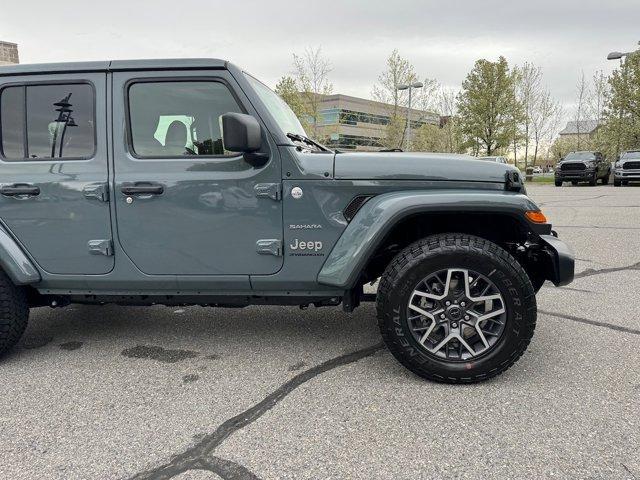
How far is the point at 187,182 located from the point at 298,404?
1.44m

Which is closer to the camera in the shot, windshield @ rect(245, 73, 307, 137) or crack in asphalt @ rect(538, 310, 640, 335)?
windshield @ rect(245, 73, 307, 137)

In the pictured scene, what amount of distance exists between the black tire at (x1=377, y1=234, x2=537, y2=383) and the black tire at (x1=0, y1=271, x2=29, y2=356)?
2.33 metres

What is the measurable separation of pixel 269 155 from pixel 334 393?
1427 mm

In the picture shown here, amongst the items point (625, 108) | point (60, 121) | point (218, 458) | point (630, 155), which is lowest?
point (218, 458)

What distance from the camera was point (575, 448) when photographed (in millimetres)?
2115

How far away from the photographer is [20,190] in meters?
2.90

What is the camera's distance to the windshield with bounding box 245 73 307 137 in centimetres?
300

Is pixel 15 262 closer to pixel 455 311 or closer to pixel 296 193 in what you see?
pixel 296 193

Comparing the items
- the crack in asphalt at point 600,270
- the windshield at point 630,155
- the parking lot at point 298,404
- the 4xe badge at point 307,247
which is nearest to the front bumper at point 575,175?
the windshield at point 630,155

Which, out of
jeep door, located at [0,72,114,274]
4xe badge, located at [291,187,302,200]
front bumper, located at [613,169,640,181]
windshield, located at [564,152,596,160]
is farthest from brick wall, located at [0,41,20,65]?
front bumper, located at [613,169,640,181]

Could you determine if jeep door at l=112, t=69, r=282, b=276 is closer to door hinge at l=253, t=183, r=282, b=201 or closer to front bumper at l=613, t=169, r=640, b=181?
door hinge at l=253, t=183, r=282, b=201

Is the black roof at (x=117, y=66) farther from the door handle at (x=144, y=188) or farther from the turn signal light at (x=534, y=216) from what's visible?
the turn signal light at (x=534, y=216)

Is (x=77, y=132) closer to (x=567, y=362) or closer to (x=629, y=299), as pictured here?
(x=567, y=362)

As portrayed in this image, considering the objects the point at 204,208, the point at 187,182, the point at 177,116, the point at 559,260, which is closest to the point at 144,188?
the point at 187,182
